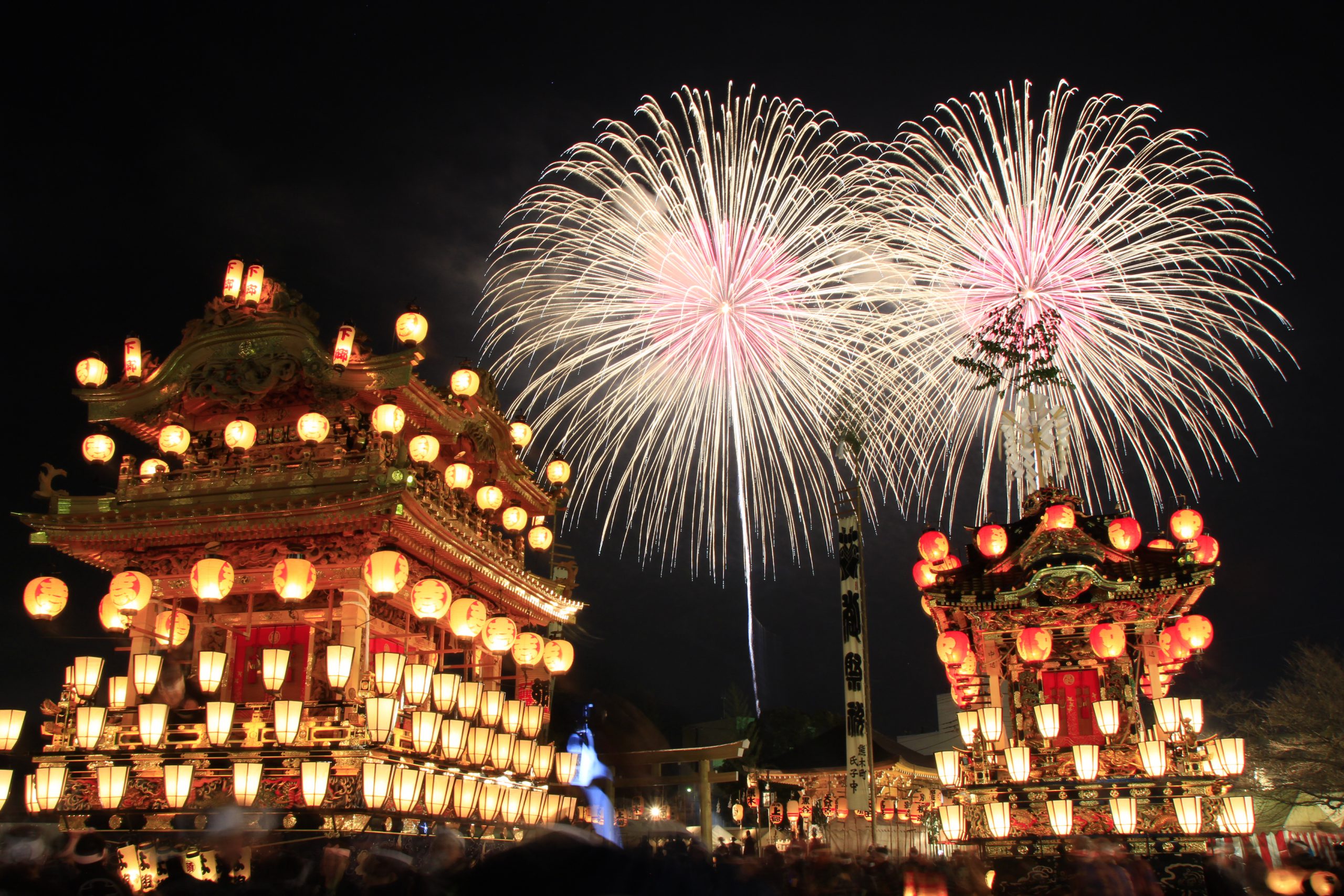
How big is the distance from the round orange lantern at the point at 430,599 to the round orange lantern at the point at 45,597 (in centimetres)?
531

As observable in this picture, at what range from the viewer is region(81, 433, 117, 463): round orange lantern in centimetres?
1672

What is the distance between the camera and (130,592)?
14.7m

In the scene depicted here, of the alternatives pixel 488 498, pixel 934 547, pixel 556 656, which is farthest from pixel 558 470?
pixel 934 547

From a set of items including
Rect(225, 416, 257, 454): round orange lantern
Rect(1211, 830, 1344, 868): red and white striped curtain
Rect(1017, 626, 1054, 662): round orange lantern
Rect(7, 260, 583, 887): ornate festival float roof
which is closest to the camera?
Rect(1211, 830, 1344, 868): red and white striped curtain

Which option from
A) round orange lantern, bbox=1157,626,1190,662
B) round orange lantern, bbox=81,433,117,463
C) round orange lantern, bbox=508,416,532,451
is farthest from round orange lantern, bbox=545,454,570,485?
round orange lantern, bbox=1157,626,1190,662

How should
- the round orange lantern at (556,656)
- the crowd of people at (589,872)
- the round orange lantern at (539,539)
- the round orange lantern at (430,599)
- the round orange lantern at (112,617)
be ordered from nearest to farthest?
the crowd of people at (589,872) < the round orange lantern at (112,617) < the round orange lantern at (430,599) < the round orange lantern at (556,656) < the round orange lantern at (539,539)

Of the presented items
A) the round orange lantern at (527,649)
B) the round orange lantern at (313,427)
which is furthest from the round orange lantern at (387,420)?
the round orange lantern at (527,649)


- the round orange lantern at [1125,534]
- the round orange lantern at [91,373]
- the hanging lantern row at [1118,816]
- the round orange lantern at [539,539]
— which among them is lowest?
the hanging lantern row at [1118,816]

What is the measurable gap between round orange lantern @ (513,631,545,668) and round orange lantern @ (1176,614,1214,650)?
12.0 meters

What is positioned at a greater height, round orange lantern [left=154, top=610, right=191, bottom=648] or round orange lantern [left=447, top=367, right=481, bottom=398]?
round orange lantern [left=447, top=367, right=481, bottom=398]

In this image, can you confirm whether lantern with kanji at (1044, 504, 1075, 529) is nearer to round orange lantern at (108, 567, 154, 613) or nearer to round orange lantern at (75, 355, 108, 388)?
round orange lantern at (108, 567, 154, 613)

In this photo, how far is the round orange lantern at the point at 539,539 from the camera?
22391mm

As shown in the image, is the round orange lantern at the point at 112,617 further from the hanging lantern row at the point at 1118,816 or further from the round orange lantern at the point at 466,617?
the hanging lantern row at the point at 1118,816

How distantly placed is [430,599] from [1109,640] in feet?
39.3
